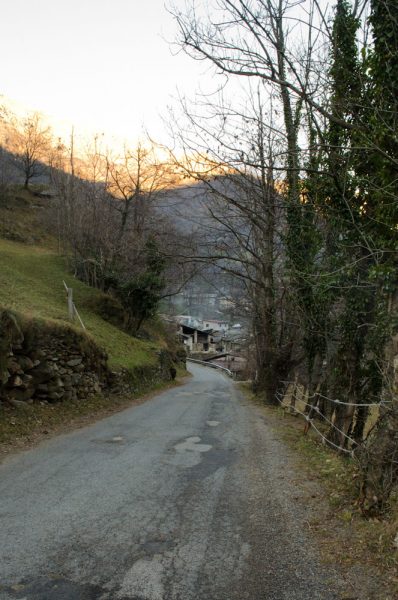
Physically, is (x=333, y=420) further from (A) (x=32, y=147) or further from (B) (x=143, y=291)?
(A) (x=32, y=147)

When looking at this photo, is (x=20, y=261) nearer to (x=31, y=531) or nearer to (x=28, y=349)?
(x=28, y=349)

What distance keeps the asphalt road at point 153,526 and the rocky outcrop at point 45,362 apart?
2.02 metres

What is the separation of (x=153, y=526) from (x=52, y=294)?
72.2ft

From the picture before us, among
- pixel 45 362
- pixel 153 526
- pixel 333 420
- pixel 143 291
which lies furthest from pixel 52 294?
pixel 153 526

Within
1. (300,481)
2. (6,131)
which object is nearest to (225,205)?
(300,481)

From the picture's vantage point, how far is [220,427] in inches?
436

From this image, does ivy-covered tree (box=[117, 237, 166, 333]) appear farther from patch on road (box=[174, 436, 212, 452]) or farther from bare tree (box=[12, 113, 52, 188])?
bare tree (box=[12, 113, 52, 188])

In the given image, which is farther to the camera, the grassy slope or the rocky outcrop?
the grassy slope

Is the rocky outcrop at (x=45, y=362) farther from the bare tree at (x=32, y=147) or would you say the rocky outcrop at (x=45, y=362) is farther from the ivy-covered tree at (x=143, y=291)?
the bare tree at (x=32, y=147)

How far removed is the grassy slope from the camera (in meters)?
18.1

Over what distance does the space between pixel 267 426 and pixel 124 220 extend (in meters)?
21.8

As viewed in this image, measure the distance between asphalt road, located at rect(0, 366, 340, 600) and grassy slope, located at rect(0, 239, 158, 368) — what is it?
30.5 feet

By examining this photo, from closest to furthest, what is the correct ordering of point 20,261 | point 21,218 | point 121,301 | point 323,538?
point 323,538 → point 121,301 → point 20,261 → point 21,218

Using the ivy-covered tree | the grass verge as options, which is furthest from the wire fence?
the ivy-covered tree
